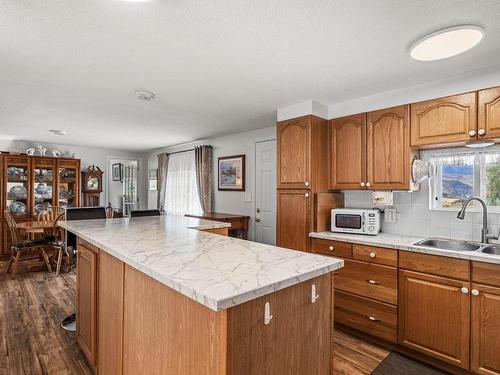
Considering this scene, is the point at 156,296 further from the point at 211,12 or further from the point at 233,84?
the point at 233,84

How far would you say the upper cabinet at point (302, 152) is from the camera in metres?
2.95

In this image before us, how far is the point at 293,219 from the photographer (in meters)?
3.10

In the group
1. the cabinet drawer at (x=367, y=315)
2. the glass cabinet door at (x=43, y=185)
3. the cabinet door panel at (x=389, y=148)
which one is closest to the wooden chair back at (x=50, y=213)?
the glass cabinet door at (x=43, y=185)

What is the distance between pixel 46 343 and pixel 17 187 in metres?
4.19

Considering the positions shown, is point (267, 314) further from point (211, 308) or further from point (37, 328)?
point (37, 328)

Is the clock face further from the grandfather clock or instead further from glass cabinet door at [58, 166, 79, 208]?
glass cabinet door at [58, 166, 79, 208]

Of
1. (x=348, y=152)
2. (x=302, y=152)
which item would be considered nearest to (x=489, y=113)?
(x=348, y=152)

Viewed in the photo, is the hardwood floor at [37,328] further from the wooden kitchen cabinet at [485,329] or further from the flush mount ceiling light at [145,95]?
the wooden kitchen cabinet at [485,329]

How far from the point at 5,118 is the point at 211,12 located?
3.80m

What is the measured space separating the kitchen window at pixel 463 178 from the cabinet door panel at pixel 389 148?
1.23ft

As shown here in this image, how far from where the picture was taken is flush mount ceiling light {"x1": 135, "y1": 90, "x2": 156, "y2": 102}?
108 inches

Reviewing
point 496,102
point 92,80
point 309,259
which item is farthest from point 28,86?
point 496,102

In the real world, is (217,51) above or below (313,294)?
above

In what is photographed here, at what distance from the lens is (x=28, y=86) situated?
8.62 feet
